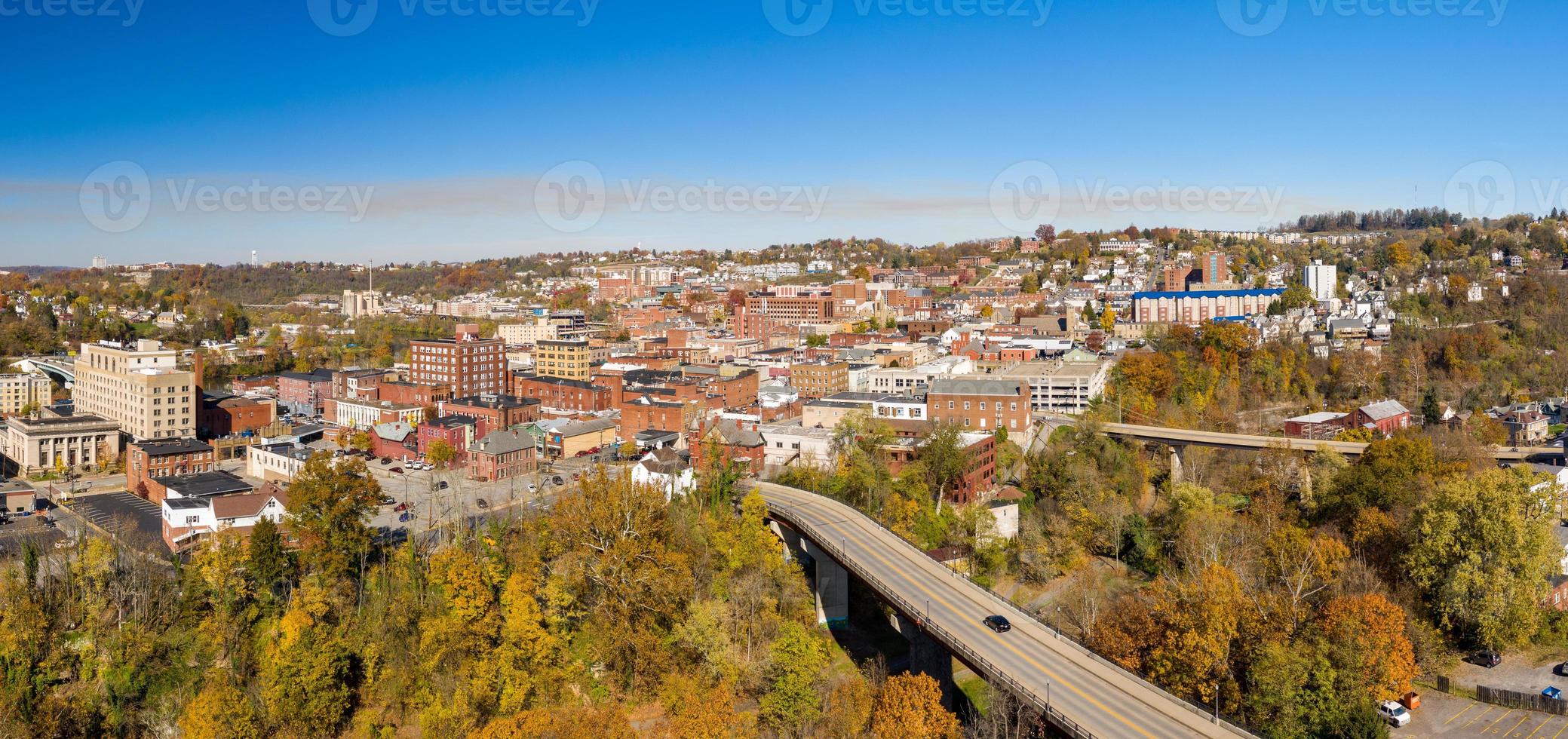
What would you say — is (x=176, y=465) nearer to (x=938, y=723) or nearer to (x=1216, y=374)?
(x=938, y=723)

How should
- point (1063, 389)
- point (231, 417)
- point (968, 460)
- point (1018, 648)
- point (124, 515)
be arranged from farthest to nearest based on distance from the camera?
point (231, 417) → point (1063, 389) → point (968, 460) → point (124, 515) → point (1018, 648)

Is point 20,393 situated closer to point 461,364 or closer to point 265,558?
point 461,364

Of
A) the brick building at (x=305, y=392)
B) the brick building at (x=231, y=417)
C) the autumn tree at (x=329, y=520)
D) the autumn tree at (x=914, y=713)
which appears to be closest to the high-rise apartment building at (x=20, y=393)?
the brick building at (x=305, y=392)

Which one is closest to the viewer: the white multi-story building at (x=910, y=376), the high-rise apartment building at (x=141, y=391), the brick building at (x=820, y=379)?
the high-rise apartment building at (x=141, y=391)

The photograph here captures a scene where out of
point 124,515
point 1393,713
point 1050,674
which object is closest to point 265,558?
point 124,515

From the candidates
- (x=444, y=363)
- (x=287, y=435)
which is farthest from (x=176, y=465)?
(x=444, y=363)

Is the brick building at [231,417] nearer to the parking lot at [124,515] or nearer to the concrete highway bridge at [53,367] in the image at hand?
the parking lot at [124,515]
